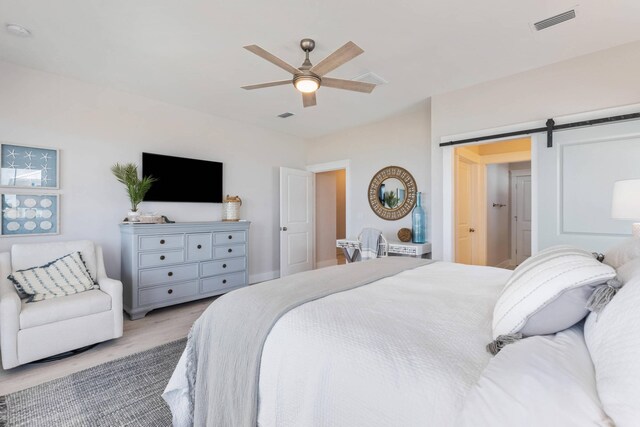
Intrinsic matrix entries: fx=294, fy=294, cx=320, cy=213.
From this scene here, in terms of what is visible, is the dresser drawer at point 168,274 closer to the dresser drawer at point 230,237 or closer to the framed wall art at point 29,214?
the dresser drawer at point 230,237

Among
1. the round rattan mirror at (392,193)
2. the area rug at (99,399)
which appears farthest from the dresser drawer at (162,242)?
the round rattan mirror at (392,193)

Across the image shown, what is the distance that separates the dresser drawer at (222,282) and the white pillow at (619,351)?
3.83 metres

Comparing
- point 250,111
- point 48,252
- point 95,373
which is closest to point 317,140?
point 250,111

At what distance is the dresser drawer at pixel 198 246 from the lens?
147 inches

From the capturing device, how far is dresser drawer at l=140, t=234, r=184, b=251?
3.35 meters

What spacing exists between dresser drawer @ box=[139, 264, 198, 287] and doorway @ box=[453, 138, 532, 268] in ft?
10.9

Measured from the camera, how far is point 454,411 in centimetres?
74

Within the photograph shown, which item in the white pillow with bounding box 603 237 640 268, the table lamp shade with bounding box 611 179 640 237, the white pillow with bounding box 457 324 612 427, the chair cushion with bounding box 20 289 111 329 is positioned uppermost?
the table lamp shade with bounding box 611 179 640 237

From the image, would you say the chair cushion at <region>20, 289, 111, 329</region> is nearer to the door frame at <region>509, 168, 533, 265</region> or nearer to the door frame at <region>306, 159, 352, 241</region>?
the door frame at <region>306, 159, 352, 241</region>

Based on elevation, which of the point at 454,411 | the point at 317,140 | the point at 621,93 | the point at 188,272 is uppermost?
the point at 317,140

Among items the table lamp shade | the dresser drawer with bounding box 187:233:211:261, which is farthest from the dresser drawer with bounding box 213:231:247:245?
the table lamp shade

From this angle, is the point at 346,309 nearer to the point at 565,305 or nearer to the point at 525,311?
the point at 525,311

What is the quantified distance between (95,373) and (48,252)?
140 centimetres

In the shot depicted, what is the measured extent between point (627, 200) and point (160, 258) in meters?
4.26
